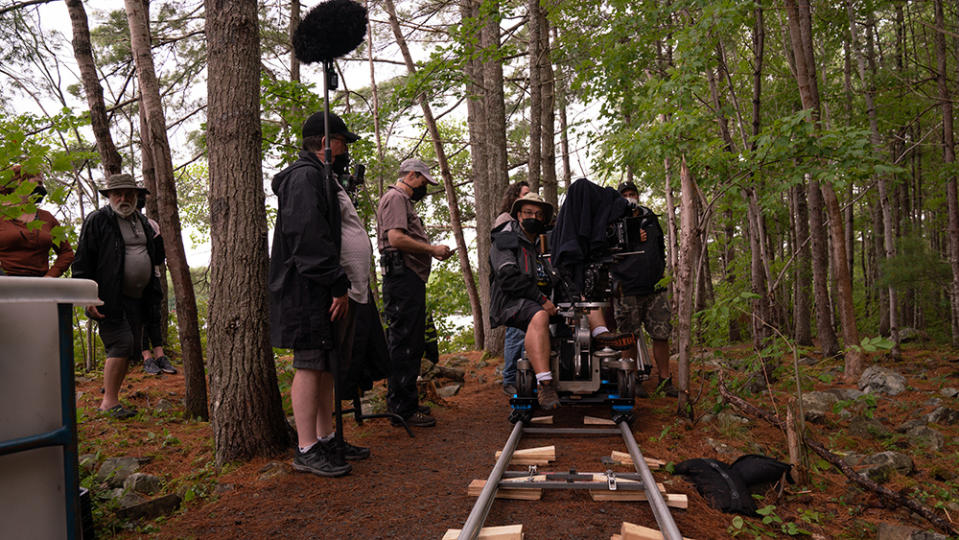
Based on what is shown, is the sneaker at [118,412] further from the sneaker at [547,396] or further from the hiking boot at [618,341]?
the hiking boot at [618,341]

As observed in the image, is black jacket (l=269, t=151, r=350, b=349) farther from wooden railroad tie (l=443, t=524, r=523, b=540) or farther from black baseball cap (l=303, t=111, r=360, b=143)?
wooden railroad tie (l=443, t=524, r=523, b=540)

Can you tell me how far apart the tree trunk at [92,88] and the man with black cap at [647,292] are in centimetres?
578

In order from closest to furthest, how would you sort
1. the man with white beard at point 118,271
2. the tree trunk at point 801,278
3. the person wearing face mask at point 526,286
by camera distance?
1. the person wearing face mask at point 526,286
2. the man with white beard at point 118,271
3. the tree trunk at point 801,278

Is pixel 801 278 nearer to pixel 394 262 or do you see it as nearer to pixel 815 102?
pixel 815 102

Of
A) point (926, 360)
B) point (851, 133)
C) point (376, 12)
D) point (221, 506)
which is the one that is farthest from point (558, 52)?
point (221, 506)

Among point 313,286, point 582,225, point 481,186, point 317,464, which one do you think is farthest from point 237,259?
point 481,186

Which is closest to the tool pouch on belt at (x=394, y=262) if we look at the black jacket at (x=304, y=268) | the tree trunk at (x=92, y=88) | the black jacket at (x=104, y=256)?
the black jacket at (x=304, y=268)

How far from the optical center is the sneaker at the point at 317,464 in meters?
3.57

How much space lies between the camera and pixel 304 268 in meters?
3.42

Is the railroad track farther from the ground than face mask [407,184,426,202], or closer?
closer

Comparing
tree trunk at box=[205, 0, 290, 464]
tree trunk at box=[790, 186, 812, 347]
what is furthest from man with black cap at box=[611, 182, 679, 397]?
tree trunk at box=[790, 186, 812, 347]

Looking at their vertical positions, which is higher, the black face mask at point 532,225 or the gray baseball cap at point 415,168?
the gray baseball cap at point 415,168

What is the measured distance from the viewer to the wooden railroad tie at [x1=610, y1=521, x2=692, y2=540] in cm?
253

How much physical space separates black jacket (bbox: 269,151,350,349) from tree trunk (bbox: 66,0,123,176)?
399cm
